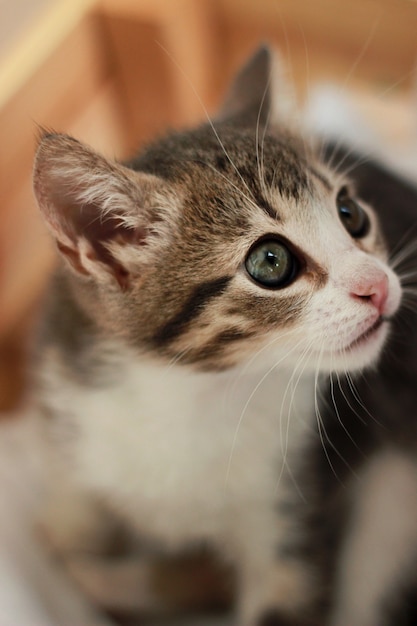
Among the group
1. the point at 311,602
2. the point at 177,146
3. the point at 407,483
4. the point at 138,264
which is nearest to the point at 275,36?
the point at 177,146

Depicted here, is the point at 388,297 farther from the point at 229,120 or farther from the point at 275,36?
the point at 275,36

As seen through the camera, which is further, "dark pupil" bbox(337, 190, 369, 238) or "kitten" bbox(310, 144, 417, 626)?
"kitten" bbox(310, 144, 417, 626)

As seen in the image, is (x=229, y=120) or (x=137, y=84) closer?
(x=229, y=120)

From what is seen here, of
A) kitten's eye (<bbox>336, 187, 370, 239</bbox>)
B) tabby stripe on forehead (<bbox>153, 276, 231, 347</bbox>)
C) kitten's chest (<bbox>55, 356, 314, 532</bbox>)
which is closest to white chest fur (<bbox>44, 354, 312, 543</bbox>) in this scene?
kitten's chest (<bbox>55, 356, 314, 532</bbox>)

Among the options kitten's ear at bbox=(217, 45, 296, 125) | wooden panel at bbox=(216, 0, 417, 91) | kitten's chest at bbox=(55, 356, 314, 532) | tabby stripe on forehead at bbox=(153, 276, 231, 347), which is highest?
wooden panel at bbox=(216, 0, 417, 91)

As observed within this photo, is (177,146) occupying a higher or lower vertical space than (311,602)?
higher

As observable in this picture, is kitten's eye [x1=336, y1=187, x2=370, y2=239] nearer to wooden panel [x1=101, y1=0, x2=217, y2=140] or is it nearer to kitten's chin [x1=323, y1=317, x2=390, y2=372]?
kitten's chin [x1=323, y1=317, x2=390, y2=372]
